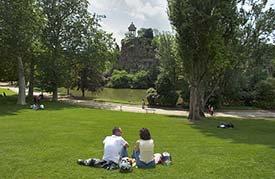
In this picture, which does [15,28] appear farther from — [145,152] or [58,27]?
[145,152]

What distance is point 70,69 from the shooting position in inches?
1741

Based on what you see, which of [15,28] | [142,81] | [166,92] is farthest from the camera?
[142,81]

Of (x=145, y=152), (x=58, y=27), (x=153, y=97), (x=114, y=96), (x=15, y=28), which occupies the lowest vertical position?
(x=145, y=152)

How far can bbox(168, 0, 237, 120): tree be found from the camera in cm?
2586

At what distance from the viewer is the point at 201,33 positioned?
26547 millimetres

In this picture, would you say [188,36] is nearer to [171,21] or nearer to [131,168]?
[171,21]

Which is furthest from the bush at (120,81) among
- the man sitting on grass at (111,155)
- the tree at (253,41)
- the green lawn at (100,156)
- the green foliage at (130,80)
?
the man sitting on grass at (111,155)

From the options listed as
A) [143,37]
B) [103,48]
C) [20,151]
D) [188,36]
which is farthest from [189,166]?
[143,37]

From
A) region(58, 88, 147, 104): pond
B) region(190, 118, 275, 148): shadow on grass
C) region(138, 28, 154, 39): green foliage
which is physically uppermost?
region(138, 28, 154, 39): green foliage

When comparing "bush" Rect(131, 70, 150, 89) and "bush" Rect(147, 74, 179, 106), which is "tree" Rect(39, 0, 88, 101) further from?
"bush" Rect(131, 70, 150, 89)

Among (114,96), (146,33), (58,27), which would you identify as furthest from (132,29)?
(58,27)

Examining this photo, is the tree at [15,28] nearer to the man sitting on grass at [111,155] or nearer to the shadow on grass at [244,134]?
the shadow on grass at [244,134]

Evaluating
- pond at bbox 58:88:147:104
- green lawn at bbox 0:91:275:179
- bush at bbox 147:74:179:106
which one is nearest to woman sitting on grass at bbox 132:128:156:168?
green lawn at bbox 0:91:275:179

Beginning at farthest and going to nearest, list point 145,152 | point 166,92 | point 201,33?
point 166,92
point 201,33
point 145,152
